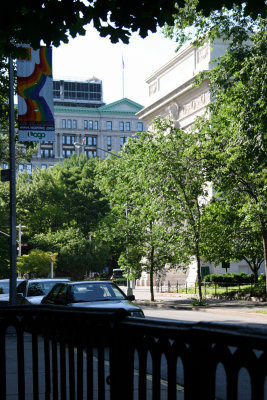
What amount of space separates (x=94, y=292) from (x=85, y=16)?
32.0 ft

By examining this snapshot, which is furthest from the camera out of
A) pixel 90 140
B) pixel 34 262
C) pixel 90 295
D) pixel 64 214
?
pixel 90 140

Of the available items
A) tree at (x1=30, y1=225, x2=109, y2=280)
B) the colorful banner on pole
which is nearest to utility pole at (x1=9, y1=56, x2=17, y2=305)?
the colorful banner on pole

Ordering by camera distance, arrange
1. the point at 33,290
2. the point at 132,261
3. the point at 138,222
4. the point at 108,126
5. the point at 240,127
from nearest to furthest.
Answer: the point at 33,290 < the point at 240,127 < the point at 138,222 < the point at 132,261 < the point at 108,126

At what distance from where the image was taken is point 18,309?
16.5 feet

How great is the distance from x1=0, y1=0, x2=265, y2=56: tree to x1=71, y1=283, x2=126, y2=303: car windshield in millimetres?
9282

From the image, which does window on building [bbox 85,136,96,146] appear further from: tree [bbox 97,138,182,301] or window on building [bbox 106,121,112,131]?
tree [bbox 97,138,182,301]

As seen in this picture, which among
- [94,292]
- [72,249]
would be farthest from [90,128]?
[94,292]

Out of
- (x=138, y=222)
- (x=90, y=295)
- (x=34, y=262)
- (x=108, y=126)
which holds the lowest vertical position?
(x=34, y=262)

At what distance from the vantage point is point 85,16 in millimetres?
7516

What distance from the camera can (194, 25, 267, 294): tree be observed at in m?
22.4

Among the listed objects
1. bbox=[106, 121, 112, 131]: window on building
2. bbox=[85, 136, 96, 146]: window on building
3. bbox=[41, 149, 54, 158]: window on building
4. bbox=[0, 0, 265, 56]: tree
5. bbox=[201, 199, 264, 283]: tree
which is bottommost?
bbox=[201, 199, 264, 283]: tree

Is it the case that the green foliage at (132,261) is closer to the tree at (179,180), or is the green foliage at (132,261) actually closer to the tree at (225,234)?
the tree at (225,234)

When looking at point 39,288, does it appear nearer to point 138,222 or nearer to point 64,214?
point 138,222

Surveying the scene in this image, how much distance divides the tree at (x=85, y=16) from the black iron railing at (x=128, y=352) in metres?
3.31
